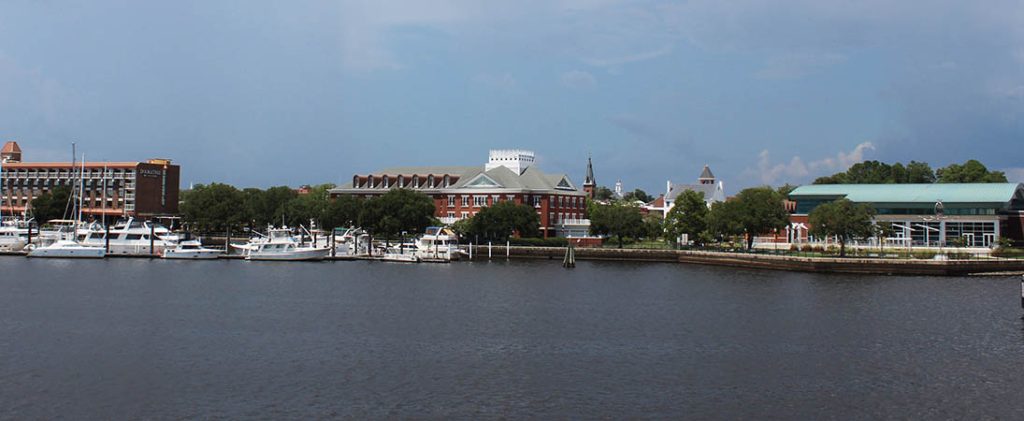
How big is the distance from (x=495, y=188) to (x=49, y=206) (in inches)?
2385

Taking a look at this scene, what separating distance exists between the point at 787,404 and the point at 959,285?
41.9m

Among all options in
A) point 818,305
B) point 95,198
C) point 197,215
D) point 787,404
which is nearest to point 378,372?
point 787,404

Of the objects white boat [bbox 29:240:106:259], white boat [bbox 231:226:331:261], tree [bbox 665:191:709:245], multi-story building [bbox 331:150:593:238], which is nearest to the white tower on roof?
multi-story building [bbox 331:150:593:238]

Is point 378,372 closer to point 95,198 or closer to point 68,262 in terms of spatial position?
point 68,262

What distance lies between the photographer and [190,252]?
88.5 metres

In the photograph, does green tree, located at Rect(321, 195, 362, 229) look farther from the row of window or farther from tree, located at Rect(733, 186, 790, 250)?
tree, located at Rect(733, 186, 790, 250)

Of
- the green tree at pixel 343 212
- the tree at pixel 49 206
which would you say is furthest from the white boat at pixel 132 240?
the tree at pixel 49 206

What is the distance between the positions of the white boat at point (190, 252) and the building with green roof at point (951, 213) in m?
61.2

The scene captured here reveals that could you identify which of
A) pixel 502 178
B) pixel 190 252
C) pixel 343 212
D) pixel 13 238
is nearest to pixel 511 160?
pixel 502 178

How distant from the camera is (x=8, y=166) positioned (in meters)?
143

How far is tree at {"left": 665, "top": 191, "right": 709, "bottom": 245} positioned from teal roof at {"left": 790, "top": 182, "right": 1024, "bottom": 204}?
16.5m

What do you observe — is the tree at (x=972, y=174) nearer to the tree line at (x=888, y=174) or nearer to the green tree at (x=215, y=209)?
the tree line at (x=888, y=174)

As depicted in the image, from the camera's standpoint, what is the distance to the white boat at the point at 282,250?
285ft

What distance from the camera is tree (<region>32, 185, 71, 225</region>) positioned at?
12731cm
